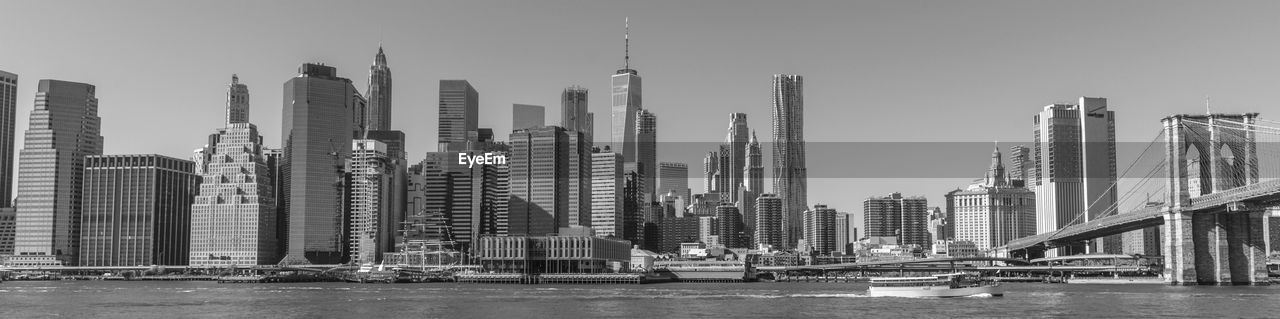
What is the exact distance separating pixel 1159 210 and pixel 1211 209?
804cm

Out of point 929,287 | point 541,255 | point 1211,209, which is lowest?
point 929,287

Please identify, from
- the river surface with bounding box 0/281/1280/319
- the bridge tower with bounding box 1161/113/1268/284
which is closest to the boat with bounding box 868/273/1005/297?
the river surface with bounding box 0/281/1280/319

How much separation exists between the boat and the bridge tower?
16.1m

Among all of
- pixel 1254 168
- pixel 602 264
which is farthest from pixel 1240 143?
pixel 602 264

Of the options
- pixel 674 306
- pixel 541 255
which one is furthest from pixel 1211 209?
pixel 541 255

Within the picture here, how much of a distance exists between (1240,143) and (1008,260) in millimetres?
87459

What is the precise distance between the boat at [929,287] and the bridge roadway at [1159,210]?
17345mm

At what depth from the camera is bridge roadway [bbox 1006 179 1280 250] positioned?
9081 centimetres

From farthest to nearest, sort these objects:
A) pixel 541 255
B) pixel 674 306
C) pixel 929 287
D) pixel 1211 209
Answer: pixel 541 255, pixel 1211 209, pixel 929 287, pixel 674 306

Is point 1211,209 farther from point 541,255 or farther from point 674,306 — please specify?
point 541,255

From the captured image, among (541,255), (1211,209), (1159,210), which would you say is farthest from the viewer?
(541,255)

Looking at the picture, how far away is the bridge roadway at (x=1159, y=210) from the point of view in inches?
3575

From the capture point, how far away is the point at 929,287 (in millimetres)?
90312

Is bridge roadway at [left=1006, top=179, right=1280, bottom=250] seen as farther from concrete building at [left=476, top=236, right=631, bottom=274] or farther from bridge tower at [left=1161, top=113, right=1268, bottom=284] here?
concrete building at [left=476, top=236, right=631, bottom=274]
